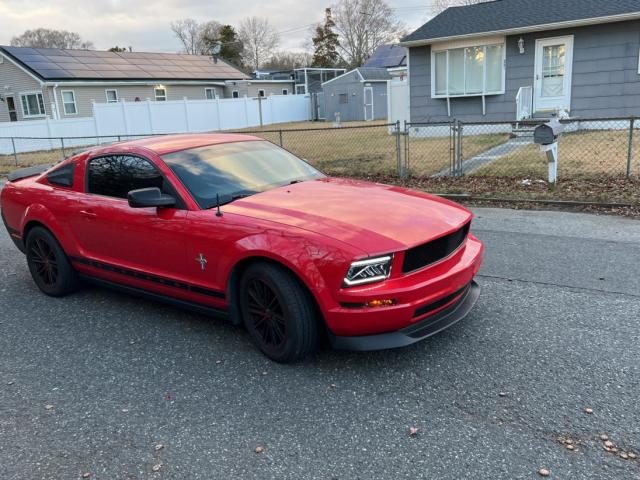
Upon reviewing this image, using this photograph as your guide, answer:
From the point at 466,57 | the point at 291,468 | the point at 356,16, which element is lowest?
the point at 291,468

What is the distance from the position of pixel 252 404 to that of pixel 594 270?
3716 millimetres

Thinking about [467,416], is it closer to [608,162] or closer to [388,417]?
[388,417]

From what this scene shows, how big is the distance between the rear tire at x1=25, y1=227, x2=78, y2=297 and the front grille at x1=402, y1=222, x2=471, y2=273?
331 cm

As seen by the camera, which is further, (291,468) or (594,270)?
(594,270)

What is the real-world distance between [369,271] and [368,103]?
34.5 metres

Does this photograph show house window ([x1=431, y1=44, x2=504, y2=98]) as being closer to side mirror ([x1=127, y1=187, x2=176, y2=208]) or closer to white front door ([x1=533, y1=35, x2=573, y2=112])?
white front door ([x1=533, y1=35, x2=573, y2=112])

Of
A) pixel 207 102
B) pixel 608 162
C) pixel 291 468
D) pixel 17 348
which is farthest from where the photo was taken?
Answer: pixel 207 102

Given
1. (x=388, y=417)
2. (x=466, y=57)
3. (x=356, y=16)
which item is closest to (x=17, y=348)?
(x=388, y=417)

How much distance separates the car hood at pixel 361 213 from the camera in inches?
131

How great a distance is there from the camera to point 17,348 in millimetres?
4082

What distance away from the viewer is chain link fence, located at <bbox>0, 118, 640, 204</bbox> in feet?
29.3

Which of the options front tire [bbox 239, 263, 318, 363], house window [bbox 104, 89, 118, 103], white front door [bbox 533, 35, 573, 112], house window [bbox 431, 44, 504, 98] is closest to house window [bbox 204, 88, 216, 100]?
house window [bbox 104, 89, 118, 103]

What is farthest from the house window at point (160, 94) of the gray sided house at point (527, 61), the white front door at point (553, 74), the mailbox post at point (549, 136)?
the mailbox post at point (549, 136)

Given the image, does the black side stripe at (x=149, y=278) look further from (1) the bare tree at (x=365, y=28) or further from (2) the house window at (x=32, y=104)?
(1) the bare tree at (x=365, y=28)
